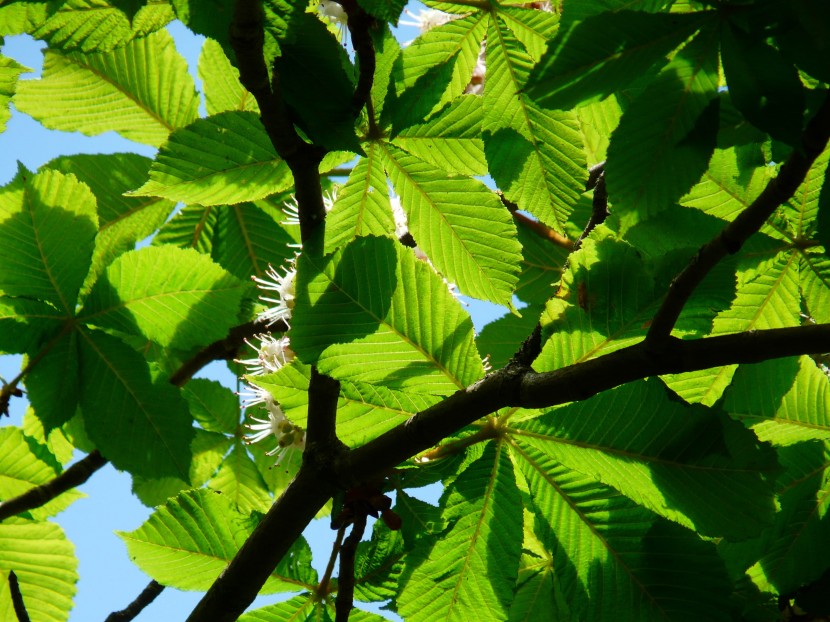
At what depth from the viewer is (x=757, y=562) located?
3.91 ft

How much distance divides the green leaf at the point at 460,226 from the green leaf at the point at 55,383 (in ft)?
2.18

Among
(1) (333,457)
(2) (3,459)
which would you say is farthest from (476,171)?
(2) (3,459)

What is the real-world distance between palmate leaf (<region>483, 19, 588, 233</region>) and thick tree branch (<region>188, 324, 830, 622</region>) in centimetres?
38

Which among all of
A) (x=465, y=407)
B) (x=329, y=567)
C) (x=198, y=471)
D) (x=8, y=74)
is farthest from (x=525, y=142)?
(x=198, y=471)

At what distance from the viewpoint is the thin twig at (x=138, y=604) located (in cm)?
137

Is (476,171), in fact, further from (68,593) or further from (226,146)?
(68,593)

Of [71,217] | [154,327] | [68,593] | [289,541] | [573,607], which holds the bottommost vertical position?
[573,607]

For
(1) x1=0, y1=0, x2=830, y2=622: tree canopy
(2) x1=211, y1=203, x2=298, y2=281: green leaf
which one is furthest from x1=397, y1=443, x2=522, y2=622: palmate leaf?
(2) x1=211, y1=203, x2=298, y2=281: green leaf

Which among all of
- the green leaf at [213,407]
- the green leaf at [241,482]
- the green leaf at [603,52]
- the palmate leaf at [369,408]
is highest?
the green leaf at [213,407]

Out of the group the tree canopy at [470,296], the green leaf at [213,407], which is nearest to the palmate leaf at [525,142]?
the tree canopy at [470,296]

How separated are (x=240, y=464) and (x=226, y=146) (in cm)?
92

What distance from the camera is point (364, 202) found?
1.15 meters

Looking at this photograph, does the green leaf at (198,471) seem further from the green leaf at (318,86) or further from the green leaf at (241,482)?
the green leaf at (318,86)

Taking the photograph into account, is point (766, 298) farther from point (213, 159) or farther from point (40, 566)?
point (40, 566)
